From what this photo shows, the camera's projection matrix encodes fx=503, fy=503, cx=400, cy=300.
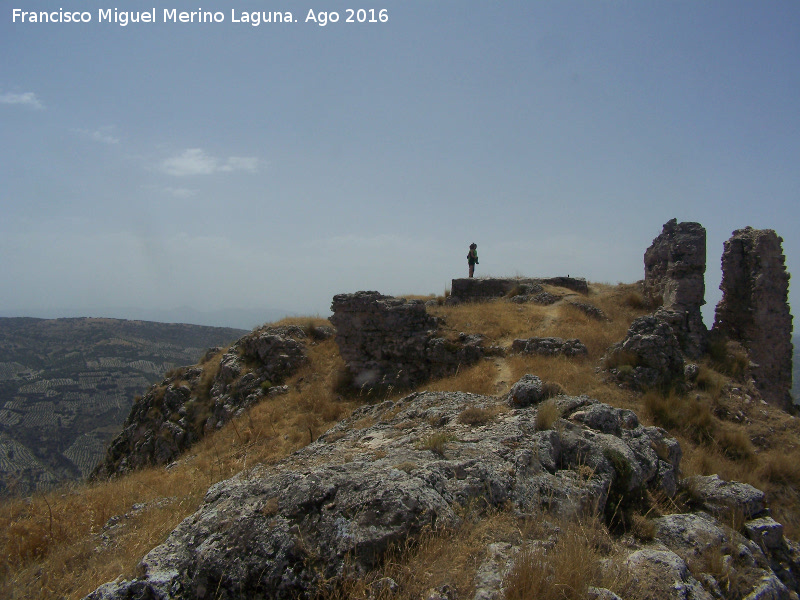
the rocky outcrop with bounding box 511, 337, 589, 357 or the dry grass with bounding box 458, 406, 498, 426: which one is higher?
the rocky outcrop with bounding box 511, 337, 589, 357

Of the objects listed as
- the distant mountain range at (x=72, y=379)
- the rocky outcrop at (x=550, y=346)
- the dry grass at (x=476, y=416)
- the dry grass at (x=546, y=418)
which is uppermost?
the rocky outcrop at (x=550, y=346)

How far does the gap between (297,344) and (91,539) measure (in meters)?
11.7

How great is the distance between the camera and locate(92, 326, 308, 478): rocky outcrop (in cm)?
1575

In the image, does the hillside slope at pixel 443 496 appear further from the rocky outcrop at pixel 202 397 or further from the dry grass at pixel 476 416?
the rocky outcrop at pixel 202 397

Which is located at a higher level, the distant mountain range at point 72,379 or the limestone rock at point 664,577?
the limestone rock at point 664,577

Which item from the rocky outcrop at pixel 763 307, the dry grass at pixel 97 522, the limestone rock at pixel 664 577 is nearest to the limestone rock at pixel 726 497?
the limestone rock at pixel 664 577

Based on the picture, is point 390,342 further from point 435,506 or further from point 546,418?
point 435,506

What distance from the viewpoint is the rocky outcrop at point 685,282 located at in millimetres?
13453

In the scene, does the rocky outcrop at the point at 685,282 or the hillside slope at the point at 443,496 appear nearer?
the hillside slope at the point at 443,496

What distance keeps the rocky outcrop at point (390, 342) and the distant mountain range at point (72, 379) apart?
28.8 feet

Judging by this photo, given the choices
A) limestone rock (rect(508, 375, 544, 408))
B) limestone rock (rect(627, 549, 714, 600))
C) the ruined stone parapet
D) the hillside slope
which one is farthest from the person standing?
limestone rock (rect(627, 549, 714, 600))

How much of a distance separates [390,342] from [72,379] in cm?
5869

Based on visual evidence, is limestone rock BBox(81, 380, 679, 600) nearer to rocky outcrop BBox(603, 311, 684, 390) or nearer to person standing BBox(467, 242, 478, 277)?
rocky outcrop BBox(603, 311, 684, 390)

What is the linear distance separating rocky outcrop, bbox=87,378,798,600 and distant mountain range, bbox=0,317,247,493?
4269 mm
